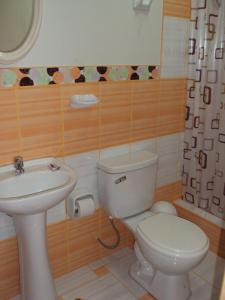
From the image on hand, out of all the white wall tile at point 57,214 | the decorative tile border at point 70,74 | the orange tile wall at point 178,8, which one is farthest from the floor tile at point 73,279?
the orange tile wall at point 178,8

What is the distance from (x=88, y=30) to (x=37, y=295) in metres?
1.51

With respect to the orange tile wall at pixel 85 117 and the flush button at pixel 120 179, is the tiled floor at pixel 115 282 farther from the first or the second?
the orange tile wall at pixel 85 117

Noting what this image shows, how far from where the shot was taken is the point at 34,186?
1.69 metres

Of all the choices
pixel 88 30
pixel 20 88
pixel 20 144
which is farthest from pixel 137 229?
pixel 88 30

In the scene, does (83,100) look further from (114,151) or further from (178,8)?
(178,8)

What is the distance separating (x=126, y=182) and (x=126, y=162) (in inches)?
5.1

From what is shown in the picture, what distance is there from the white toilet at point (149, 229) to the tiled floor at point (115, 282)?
8 cm

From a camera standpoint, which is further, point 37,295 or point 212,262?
point 212,262

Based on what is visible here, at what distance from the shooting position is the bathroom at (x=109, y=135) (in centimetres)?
166

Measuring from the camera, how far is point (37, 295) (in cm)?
175

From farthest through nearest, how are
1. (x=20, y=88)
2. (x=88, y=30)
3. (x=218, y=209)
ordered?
(x=218, y=209)
(x=88, y=30)
(x=20, y=88)

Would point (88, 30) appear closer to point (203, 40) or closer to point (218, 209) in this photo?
point (203, 40)

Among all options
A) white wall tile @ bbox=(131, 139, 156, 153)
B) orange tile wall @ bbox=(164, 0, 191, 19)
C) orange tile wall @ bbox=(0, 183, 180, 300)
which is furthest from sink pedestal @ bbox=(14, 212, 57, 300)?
orange tile wall @ bbox=(164, 0, 191, 19)

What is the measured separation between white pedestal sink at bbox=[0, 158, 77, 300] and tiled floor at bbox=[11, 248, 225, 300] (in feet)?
0.77
